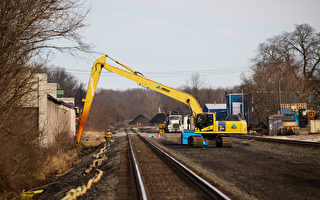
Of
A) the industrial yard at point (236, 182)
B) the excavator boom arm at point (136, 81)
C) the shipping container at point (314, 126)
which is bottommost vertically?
the industrial yard at point (236, 182)

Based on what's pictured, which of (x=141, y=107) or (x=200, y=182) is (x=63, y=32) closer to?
(x=200, y=182)

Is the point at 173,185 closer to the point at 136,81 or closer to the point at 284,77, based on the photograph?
the point at 136,81

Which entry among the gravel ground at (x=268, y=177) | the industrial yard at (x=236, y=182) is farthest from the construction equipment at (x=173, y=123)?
the industrial yard at (x=236, y=182)

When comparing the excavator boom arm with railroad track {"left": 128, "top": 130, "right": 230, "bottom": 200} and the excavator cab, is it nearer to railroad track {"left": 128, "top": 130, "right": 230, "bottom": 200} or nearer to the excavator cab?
the excavator cab

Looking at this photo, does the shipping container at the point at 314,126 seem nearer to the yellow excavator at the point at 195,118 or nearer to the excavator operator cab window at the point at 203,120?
the yellow excavator at the point at 195,118

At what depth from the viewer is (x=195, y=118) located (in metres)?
26.6

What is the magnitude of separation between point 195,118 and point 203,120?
2.88 ft

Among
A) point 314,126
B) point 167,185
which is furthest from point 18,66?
point 314,126

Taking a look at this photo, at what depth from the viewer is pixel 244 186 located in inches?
434

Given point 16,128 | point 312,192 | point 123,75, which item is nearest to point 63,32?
point 16,128

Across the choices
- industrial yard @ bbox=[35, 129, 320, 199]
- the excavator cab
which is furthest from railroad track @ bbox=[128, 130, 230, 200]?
the excavator cab

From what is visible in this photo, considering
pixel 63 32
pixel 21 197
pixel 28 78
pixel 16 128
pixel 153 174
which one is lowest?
pixel 21 197

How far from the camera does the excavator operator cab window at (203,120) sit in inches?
1009

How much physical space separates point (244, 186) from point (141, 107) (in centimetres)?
18694
